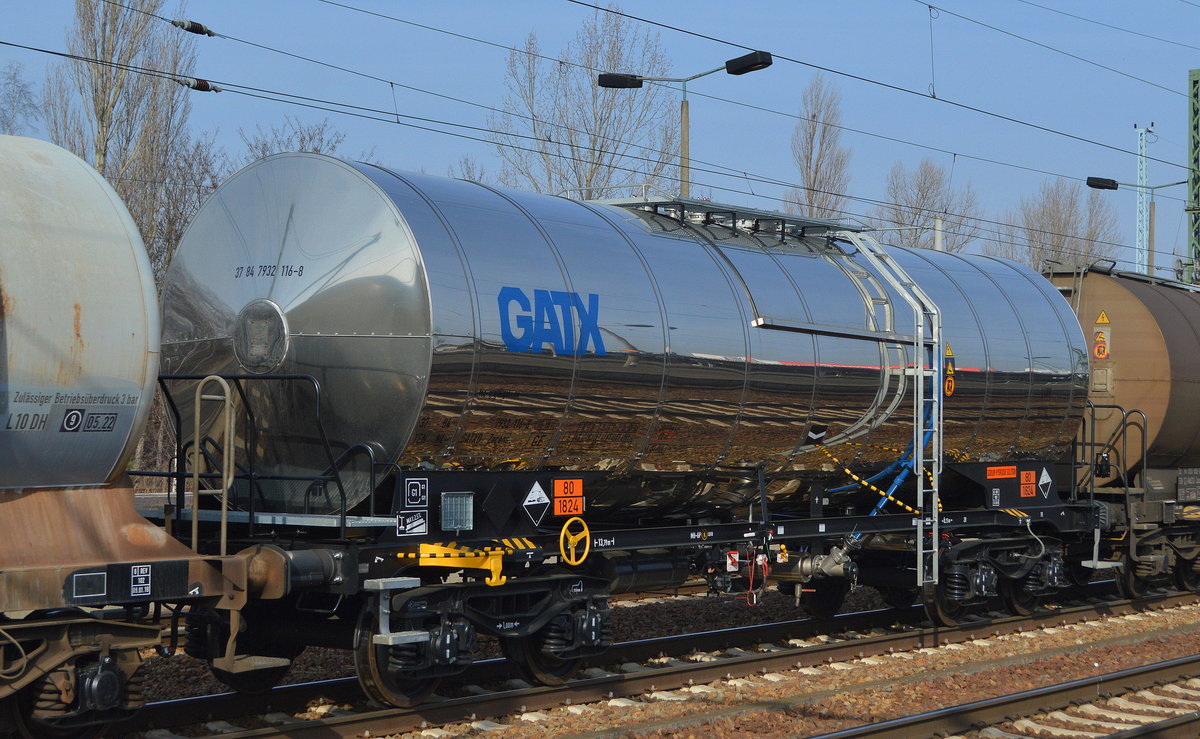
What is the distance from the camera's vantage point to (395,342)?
8.57 meters

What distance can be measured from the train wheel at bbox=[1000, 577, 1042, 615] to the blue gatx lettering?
744cm

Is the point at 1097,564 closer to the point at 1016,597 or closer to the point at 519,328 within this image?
the point at 1016,597

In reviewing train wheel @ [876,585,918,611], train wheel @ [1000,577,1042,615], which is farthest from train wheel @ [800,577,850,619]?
train wheel @ [1000,577,1042,615]

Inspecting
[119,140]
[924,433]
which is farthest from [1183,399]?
[119,140]

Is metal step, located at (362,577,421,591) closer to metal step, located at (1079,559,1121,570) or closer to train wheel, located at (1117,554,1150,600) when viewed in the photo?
metal step, located at (1079,559,1121,570)

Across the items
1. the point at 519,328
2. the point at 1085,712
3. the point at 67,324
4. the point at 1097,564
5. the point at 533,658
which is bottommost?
the point at 1085,712

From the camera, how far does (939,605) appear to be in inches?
537

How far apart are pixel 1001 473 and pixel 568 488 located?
632cm

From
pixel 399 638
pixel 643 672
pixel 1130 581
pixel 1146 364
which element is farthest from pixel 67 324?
pixel 1130 581

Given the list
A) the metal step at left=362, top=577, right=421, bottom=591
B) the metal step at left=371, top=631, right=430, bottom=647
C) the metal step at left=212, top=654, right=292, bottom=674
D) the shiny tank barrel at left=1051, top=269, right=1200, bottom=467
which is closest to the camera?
the metal step at left=212, top=654, right=292, bottom=674

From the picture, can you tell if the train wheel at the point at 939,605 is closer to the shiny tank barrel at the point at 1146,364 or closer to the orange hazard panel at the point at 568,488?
the shiny tank barrel at the point at 1146,364

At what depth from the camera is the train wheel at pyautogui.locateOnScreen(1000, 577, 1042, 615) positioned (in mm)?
14742

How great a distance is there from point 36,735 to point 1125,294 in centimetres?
1379

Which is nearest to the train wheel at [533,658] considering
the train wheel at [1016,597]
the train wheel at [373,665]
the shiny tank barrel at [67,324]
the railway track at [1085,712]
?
the train wheel at [373,665]
